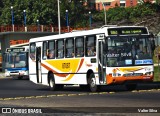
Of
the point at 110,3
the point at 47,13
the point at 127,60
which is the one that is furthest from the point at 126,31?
the point at 110,3

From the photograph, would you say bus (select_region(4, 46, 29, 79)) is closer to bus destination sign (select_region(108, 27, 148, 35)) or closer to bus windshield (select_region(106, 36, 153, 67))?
bus destination sign (select_region(108, 27, 148, 35))

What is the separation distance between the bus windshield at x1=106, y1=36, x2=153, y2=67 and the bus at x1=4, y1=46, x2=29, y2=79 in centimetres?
2631

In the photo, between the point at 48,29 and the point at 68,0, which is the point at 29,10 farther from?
the point at 48,29

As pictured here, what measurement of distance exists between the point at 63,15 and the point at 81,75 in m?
97.2

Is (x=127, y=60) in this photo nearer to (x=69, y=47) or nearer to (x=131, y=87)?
(x=131, y=87)

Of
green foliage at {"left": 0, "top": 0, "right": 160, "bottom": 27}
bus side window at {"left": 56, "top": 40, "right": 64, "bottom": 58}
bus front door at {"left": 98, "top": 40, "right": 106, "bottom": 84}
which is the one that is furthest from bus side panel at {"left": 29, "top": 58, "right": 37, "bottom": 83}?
green foliage at {"left": 0, "top": 0, "right": 160, "bottom": 27}

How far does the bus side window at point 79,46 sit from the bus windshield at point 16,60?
24.0 m

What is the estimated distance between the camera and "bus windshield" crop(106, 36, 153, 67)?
25547 millimetres

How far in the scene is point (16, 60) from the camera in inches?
2074

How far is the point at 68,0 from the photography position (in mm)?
132250

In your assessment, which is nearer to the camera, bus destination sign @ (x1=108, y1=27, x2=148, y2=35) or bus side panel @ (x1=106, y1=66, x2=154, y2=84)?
bus side panel @ (x1=106, y1=66, x2=154, y2=84)

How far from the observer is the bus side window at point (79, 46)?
90.5ft

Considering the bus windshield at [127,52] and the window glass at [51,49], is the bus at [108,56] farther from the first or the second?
the window glass at [51,49]

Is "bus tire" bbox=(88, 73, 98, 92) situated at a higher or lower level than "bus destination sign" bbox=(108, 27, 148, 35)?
lower
